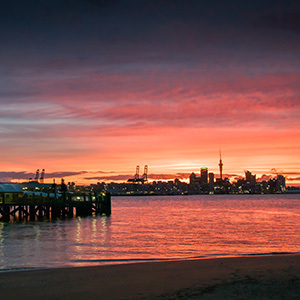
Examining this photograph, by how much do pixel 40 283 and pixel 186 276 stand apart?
6.30 metres

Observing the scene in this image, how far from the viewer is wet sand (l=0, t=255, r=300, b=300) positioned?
→ 592 inches

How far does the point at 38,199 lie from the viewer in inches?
2975

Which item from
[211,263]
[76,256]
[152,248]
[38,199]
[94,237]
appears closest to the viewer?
[211,263]

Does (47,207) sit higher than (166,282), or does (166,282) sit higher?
(47,207)

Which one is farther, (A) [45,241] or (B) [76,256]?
(A) [45,241]

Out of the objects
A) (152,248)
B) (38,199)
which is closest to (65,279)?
(152,248)

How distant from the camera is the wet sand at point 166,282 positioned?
1505 cm

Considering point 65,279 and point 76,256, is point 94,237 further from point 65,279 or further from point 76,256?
point 65,279

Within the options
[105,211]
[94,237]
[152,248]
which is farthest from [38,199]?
[152,248]

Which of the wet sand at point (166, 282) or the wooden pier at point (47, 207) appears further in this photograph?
the wooden pier at point (47, 207)

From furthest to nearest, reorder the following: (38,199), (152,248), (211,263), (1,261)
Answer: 1. (38,199)
2. (152,248)
3. (1,261)
4. (211,263)

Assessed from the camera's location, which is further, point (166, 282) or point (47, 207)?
point (47, 207)

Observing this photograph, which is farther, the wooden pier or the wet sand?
the wooden pier

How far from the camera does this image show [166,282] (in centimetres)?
1745
